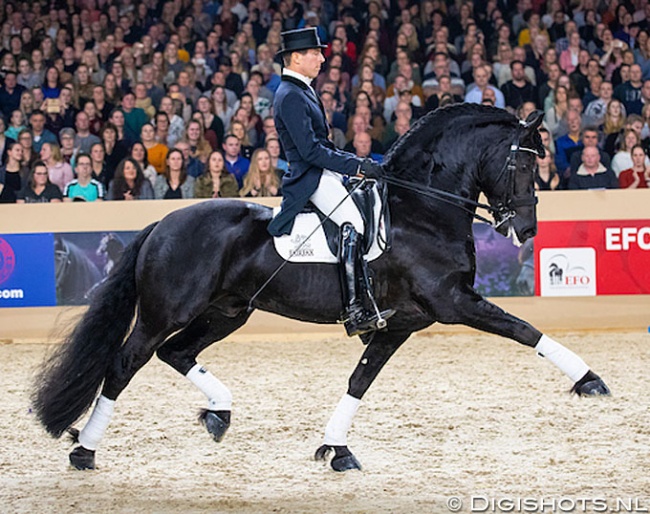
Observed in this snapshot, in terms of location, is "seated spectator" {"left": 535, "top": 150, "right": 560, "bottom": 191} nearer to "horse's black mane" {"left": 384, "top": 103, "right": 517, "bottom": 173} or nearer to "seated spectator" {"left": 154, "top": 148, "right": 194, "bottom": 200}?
"seated spectator" {"left": 154, "top": 148, "right": 194, "bottom": 200}

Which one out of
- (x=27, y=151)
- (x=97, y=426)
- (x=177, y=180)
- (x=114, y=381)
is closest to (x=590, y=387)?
(x=114, y=381)

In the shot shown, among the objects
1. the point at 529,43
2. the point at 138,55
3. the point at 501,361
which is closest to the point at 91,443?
the point at 501,361

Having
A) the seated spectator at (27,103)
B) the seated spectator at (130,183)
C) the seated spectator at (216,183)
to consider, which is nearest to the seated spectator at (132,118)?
the seated spectator at (27,103)

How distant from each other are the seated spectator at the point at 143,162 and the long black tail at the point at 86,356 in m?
5.01

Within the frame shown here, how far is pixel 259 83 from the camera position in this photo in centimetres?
1188

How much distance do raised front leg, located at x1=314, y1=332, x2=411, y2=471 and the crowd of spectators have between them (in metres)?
4.76

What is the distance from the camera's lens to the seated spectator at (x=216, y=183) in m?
10.2

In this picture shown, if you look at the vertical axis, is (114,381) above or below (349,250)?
below

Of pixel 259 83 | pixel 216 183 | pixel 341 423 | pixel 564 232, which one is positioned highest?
pixel 259 83

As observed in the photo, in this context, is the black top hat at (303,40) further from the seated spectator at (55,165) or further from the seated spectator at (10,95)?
the seated spectator at (10,95)

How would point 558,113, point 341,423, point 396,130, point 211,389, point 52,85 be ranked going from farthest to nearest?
point 52,85
point 558,113
point 396,130
point 211,389
point 341,423

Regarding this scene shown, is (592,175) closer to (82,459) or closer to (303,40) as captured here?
(303,40)

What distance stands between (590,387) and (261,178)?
577 centimetres

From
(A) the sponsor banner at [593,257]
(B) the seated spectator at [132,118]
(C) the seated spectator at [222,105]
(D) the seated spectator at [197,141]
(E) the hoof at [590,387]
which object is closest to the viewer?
(E) the hoof at [590,387]
